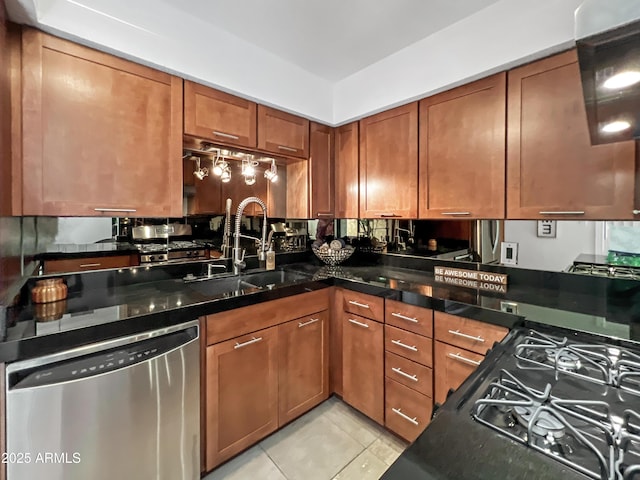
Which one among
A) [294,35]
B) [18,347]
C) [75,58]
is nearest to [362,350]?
[18,347]

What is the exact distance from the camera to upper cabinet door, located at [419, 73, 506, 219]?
1617mm

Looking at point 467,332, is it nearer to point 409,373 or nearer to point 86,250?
point 409,373

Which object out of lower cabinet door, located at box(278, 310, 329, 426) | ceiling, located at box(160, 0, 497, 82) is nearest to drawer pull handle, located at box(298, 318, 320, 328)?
lower cabinet door, located at box(278, 310, 329, 426)

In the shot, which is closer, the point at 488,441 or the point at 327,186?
the point at 488,441

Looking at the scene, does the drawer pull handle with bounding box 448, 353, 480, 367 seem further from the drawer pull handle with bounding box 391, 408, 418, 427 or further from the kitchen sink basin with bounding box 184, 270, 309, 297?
the kitchen sink basin with bounding box 184, 270, 309, 297

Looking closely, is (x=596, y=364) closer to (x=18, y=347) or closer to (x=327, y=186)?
(x=18, y=347)

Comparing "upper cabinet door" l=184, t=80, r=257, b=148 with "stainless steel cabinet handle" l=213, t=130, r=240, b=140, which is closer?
"upper cabinet door" l=184, t=80, r=257, b=148

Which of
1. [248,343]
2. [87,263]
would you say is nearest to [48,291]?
[87,263]

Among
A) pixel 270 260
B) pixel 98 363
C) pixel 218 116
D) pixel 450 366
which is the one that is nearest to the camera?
pixel 98 363

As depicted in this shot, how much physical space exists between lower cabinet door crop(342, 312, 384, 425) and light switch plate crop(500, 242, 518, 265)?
34.3 inches

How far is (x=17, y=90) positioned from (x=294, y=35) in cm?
145

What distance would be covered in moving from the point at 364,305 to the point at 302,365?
1.86ft

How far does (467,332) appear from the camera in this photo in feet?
4.55

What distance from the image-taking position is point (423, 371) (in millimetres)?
1566
